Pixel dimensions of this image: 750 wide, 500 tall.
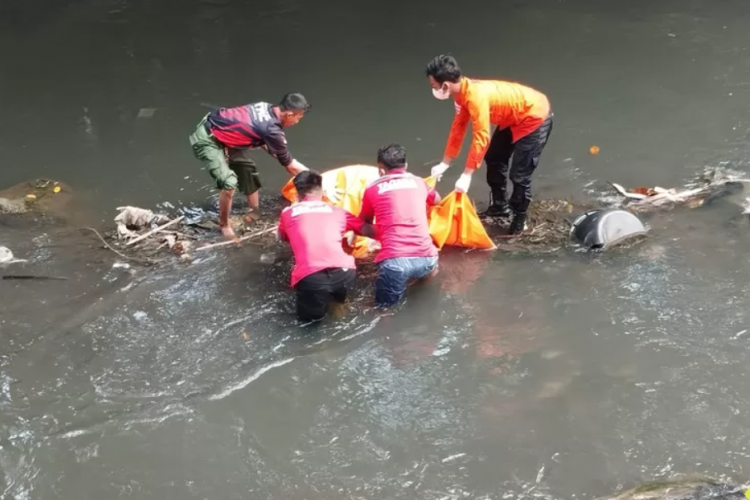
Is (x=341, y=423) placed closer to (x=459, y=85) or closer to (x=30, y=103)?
(x=459, y=85)

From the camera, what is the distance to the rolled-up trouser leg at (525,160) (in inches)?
207

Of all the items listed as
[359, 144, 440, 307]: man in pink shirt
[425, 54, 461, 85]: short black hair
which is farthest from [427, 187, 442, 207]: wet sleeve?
[425, 54, 461, 85]: short black hair

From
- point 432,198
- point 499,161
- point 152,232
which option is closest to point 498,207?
point 499,161

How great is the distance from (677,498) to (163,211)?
5263 millimetres

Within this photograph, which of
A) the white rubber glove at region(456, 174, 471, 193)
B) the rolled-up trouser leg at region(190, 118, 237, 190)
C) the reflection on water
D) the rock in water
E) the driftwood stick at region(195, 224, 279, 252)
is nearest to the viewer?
the rock in water

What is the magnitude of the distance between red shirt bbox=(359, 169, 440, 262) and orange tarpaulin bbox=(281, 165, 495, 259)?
1.46ft

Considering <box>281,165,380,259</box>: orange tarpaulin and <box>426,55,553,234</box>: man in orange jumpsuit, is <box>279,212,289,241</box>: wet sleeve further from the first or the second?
<box>426,55,553,234</box>: man in orange jumpsuit

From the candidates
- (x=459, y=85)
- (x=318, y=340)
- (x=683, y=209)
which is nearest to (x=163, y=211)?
(x=318, y=340)

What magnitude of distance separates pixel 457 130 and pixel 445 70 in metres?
0.73

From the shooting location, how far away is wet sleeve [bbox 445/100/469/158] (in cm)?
522

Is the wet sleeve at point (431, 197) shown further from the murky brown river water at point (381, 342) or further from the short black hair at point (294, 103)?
the short black hair at point (294, 103)

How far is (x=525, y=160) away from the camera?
5355 mm

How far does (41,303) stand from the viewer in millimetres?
5121

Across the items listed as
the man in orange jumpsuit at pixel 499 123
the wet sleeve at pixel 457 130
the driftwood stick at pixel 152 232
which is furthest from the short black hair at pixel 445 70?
the driftwood stick at pixel 152 232
